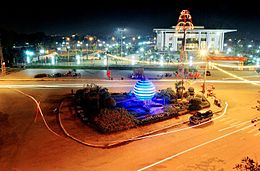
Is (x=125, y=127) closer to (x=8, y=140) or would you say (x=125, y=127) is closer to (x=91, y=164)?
(x=91, y=164)

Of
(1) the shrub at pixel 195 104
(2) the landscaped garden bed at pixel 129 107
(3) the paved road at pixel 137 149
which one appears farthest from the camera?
(1) the shrub at pixel 195 104

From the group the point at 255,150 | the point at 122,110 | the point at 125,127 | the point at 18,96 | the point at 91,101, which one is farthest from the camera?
the point at 18,96

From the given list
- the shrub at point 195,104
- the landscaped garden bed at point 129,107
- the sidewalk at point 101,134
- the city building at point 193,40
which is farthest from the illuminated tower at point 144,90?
the city building at point 193,40

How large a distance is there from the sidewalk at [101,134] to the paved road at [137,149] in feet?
2.14

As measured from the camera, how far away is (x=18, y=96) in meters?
31.4

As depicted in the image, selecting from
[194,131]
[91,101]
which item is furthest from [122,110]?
[194,131]

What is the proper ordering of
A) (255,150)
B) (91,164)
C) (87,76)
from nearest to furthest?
(91,164) < (255,150) < (87,76)

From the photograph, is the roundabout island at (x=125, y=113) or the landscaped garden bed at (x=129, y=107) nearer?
the roundabout island at (x=125, y=113)

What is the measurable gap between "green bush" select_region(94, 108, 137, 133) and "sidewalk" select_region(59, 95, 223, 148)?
1.39 ft

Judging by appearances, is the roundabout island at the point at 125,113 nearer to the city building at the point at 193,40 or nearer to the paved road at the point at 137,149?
the paved road at the point at 137,149

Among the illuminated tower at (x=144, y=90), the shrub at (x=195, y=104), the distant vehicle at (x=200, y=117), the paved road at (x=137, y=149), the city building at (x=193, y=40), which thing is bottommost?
the paved road at (x=137, y=149)

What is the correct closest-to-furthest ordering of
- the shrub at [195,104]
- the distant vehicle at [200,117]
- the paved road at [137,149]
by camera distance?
the paved road at [137,149], the distant vehicle at [200,117], the shrub at [195,104]

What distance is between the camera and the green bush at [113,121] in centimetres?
2011

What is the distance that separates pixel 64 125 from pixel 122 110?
491 centimetres
